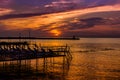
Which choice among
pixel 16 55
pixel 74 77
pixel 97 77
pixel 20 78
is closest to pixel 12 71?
pixel 16 55

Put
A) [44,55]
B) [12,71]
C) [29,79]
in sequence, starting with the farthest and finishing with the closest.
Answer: [44,55] → [12,71] → [29,79]

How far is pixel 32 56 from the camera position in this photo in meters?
39.9

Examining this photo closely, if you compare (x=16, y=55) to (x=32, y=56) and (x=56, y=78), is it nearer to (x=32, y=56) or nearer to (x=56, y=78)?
(x=32, y=56)

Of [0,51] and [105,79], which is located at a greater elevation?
[0,51]

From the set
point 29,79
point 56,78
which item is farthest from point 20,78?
point 56,78

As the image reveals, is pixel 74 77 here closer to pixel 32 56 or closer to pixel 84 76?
pixel 84 76

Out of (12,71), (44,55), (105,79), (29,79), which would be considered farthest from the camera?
(44,55)

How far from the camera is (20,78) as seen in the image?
32.6 m

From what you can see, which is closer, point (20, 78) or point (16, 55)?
point (20, 78)

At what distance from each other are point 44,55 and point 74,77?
25.7 ft

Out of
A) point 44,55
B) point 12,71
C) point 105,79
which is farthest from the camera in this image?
point 44,55

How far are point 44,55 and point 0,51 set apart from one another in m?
6.32

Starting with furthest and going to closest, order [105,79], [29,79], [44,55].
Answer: [44,55], [105,79], [29,79]

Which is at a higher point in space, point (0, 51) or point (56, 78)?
point (0, 51)
